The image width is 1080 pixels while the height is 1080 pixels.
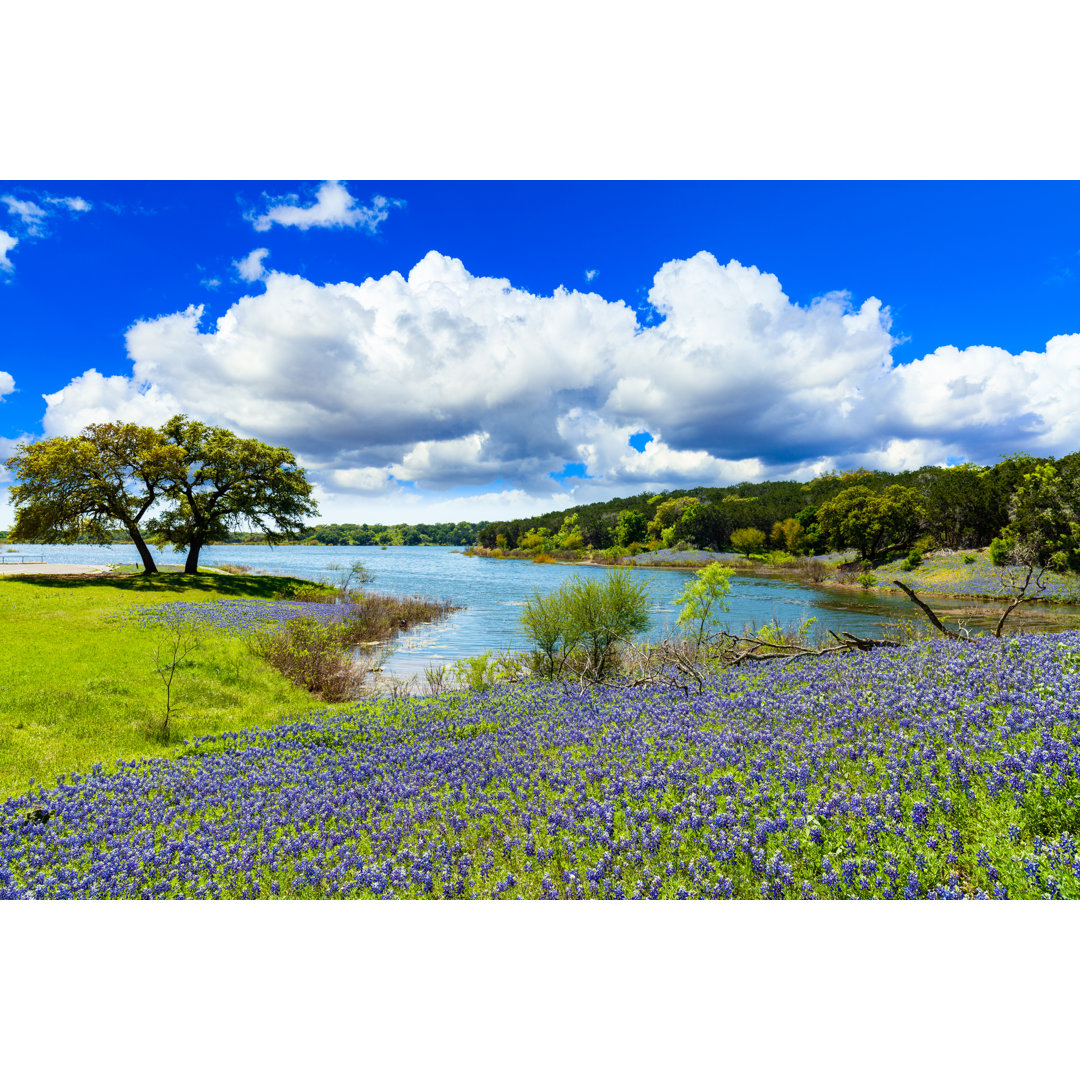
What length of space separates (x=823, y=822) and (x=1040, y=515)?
2179 inches

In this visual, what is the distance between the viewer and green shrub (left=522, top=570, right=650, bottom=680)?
13773 millimetres

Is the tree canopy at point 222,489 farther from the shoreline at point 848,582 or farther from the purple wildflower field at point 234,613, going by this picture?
the shoreline at point 848,582

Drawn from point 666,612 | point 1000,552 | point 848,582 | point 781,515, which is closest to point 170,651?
point 666,612

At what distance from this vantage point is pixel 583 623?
45.4ft

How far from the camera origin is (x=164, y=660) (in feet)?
46.4

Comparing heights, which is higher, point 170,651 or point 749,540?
point 749,540

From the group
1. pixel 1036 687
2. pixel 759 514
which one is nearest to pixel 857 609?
pixel 1036 687

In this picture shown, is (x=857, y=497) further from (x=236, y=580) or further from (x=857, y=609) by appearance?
(x=236, y=580)

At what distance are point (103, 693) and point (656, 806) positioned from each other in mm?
12660

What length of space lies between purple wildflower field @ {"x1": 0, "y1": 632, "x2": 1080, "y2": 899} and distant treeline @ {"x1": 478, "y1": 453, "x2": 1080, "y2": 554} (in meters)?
52.8

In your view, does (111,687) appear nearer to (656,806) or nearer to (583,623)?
(583,623)

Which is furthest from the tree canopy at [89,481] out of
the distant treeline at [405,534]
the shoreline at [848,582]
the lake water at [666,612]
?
the distant treeline at [405,534]

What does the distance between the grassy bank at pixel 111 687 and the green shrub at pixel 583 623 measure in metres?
5.57

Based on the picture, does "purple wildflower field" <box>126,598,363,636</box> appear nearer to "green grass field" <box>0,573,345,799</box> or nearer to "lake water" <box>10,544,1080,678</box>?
"green grass field" <box>0,573,345,799</box>
